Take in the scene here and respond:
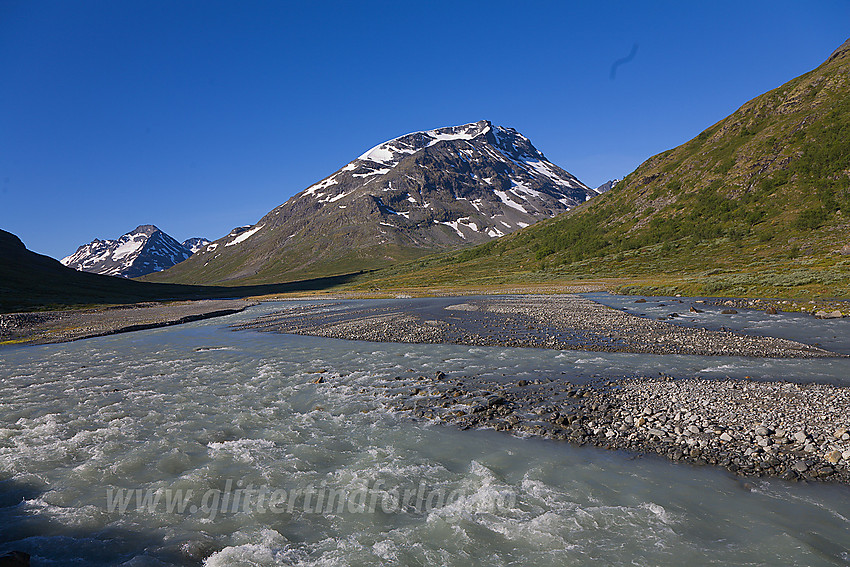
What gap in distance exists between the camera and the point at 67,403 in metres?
21.3

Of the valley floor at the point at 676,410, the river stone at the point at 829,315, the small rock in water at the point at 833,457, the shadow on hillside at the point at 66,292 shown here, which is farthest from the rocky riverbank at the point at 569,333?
the shadow on hillside at the point at 66,292

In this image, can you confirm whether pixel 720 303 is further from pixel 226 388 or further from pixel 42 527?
pixel 42 527

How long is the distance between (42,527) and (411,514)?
31.4 feet

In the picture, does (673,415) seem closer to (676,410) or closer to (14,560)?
(676,410)

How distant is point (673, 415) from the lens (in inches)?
606

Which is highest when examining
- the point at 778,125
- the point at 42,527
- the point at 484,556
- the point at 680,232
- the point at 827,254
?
the point at 778,125

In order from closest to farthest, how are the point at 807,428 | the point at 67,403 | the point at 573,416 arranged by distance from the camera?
the point at 807,428 < the point at 573,416 < the point at 67,403

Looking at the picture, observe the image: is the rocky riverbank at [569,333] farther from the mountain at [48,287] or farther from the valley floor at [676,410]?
the mountain at [48,287]

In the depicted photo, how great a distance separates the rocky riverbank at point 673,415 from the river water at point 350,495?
0.90 metres

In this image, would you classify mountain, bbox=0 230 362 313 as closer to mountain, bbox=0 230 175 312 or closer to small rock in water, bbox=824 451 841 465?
mountain, bbox=0 230 175 312

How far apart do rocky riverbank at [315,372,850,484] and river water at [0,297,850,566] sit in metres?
0.90

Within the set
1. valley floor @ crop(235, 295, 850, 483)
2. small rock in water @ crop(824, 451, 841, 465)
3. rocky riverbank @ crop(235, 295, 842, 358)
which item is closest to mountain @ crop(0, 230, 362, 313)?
rocky riverbank @ crop(235, 295, 842, 358)

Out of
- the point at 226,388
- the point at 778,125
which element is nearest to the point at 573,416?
the point at 226,388

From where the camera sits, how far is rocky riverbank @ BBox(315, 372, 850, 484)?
1244 centimetres
